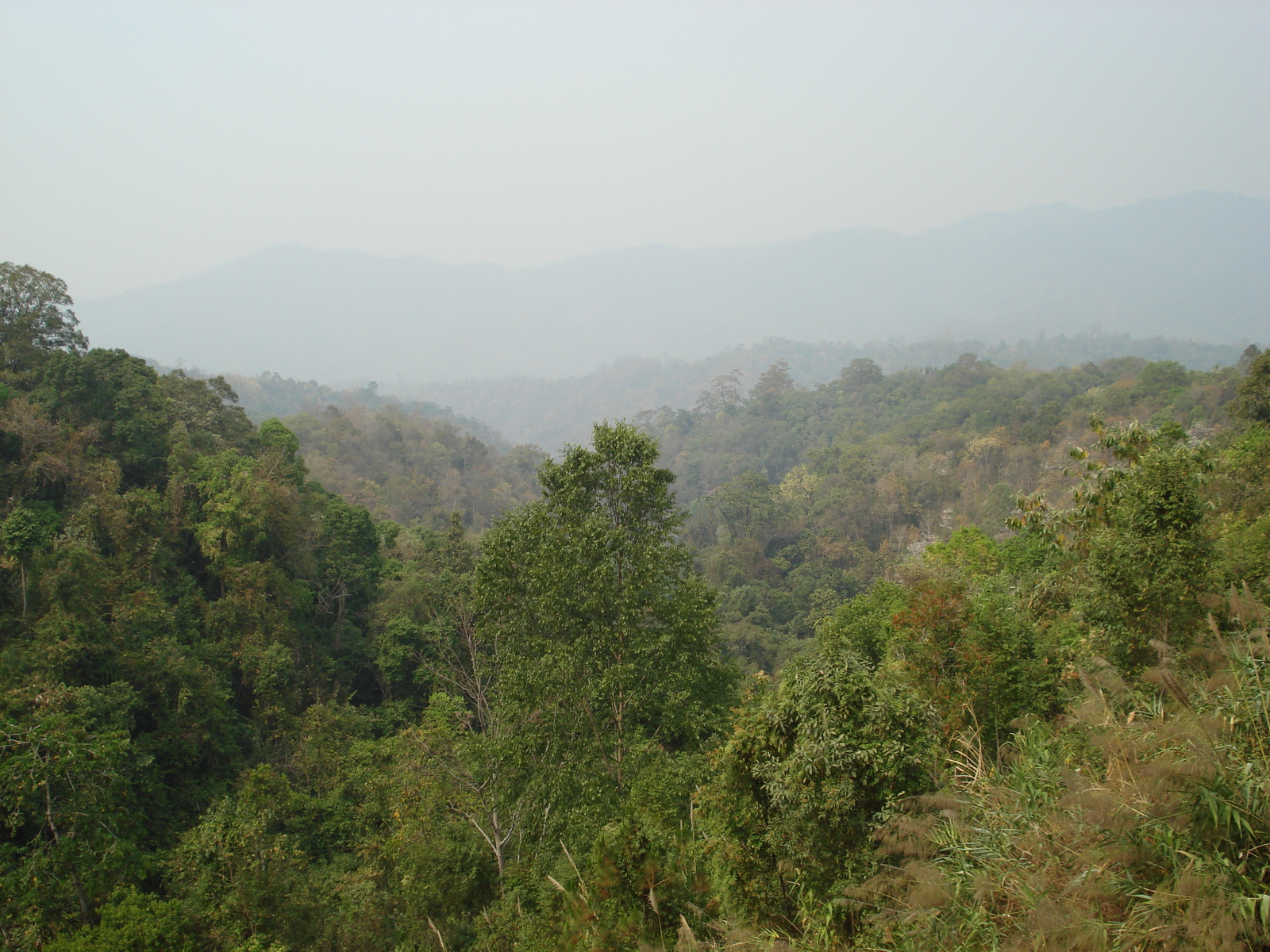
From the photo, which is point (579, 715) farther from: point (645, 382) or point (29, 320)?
point (645, 382)

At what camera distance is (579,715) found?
8.67 m

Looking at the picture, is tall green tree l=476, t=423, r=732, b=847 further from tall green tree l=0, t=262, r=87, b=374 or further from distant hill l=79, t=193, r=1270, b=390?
distant hill l=79, t=193, r=1270, b=390

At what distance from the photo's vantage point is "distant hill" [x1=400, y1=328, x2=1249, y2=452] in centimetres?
10375

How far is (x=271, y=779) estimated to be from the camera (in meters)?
12.3

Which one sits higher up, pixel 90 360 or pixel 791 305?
pixel 791 305

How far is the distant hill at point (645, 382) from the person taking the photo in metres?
104

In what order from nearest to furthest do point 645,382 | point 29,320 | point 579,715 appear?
1. point 579,715
2. point 29,320
3. point 645,382

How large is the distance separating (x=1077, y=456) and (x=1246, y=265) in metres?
199

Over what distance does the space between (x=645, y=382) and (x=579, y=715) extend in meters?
129

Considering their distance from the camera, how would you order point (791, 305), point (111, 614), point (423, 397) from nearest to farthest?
point (111, 614) < point (423, 397) < point (791, 305)

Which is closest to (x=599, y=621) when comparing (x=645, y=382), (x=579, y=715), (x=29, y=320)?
(x=579, y=715)

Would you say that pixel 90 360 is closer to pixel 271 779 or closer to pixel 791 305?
pixel 271 779

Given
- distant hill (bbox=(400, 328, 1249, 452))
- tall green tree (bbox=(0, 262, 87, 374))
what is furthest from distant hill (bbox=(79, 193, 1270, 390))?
tall green tree (bbox=(0, 262, 87, 374))

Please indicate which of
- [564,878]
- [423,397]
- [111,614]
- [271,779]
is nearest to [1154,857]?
[564,878]
